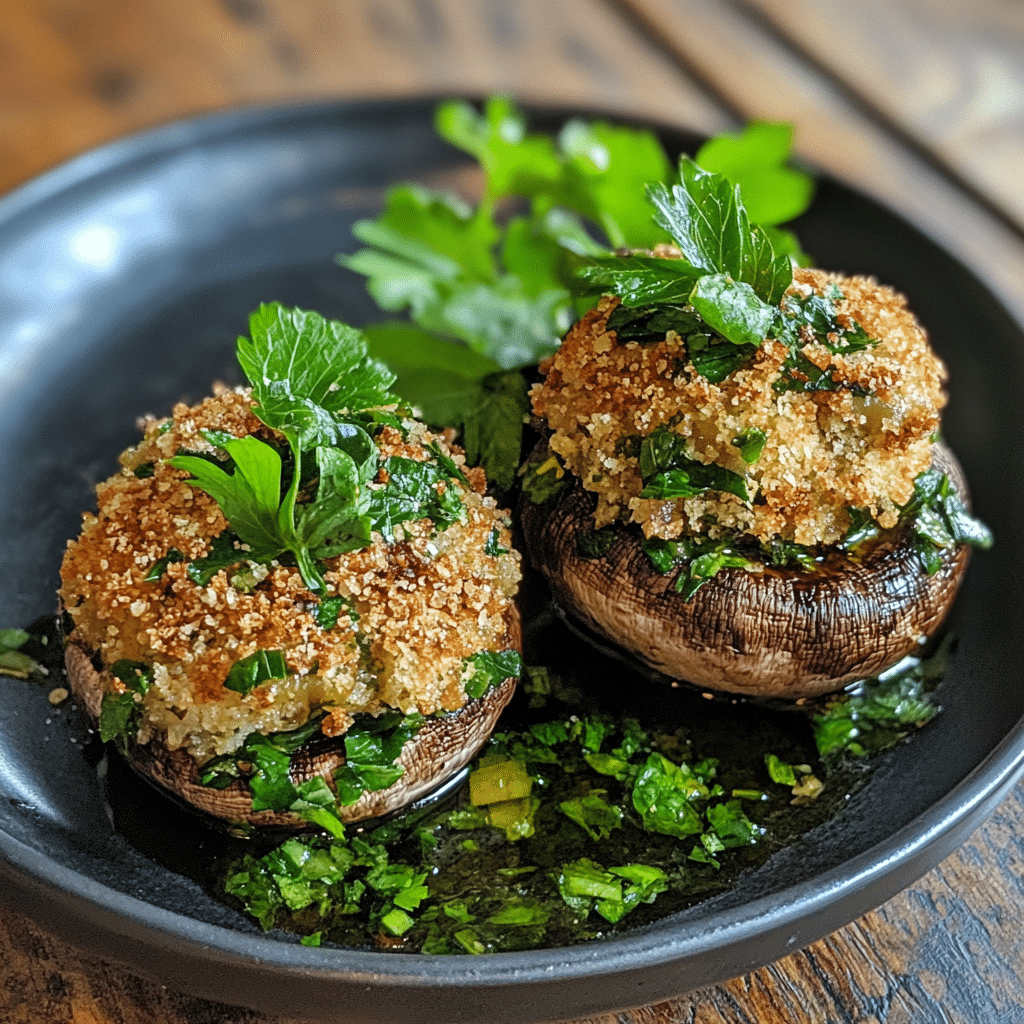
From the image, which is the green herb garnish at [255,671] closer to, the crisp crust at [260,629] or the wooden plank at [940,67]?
the crisp crust at [260,629]

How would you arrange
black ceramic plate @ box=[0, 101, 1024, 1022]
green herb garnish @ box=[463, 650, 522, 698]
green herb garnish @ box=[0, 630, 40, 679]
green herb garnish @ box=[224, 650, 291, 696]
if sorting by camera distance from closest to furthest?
black ceramic plate @ box=[0, 101, 1024, 1022] < green herb garnish @ box=[224, 650, 291, 696] < green herb garnish @ box=[463, 650, 522, 698] < green herb garnish @ box=[0, 630, 40, 679]

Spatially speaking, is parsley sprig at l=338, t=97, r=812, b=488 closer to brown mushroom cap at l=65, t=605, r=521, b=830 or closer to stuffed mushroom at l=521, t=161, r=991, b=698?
stuffed mushroom at l=521, t=161, r=991, b=698

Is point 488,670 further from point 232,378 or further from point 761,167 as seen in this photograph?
point 761,167

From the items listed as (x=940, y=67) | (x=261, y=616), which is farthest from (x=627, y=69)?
(x=261, y=616)

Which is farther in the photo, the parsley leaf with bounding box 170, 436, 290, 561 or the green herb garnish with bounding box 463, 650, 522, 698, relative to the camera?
the green herb garnish with bounding box 463, 650, 522, 698

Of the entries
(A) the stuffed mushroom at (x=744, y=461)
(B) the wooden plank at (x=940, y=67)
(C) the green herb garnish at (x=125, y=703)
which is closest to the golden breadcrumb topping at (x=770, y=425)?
(A) the stuffed mushroom at (x=744, y=461)

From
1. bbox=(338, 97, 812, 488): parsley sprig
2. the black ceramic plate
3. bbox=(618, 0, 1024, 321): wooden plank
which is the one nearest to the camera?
the black ceramic plate

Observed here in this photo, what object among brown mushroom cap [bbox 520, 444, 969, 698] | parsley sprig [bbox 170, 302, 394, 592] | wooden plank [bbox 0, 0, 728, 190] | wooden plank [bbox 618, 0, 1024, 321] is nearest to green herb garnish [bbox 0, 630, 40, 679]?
parsley sprig [bbox 170, 302, 394, 592]
